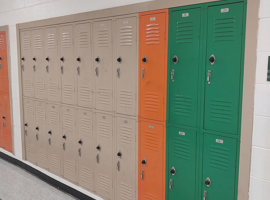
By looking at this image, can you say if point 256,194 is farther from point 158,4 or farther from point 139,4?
point 139,4

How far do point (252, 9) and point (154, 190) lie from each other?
1.80 metres

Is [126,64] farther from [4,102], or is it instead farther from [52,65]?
[4,102]

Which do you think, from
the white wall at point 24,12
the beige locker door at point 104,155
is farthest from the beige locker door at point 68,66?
the beige locker door at point 104,155

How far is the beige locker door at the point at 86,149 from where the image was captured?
3019mm

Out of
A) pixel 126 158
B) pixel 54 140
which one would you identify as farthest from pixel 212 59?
pixel 54 140

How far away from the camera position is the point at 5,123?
14.9 feet

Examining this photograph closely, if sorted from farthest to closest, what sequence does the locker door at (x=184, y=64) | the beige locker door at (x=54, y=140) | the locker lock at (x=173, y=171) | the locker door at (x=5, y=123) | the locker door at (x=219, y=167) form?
the locker door at (x=5, y=123) → the beige locker door at (x=54, y=140) → the locker lock at (x=173, y=171) → the locker door at (x=184, y=64) → the locker door at (x=219, y=167)

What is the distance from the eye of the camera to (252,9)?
173 cm

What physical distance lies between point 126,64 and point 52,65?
134cm

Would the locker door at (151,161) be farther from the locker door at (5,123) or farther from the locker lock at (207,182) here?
the locker door at (5,123)

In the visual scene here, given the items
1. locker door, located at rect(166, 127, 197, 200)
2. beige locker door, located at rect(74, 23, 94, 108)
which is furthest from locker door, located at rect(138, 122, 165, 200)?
beige locker door, located at rect(74, 23, 94, 108)

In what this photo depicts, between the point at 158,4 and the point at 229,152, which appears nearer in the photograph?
the point at 229,152

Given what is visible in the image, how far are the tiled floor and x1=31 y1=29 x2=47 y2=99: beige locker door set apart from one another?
1.30 metres

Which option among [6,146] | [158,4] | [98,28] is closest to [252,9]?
[158,4]
